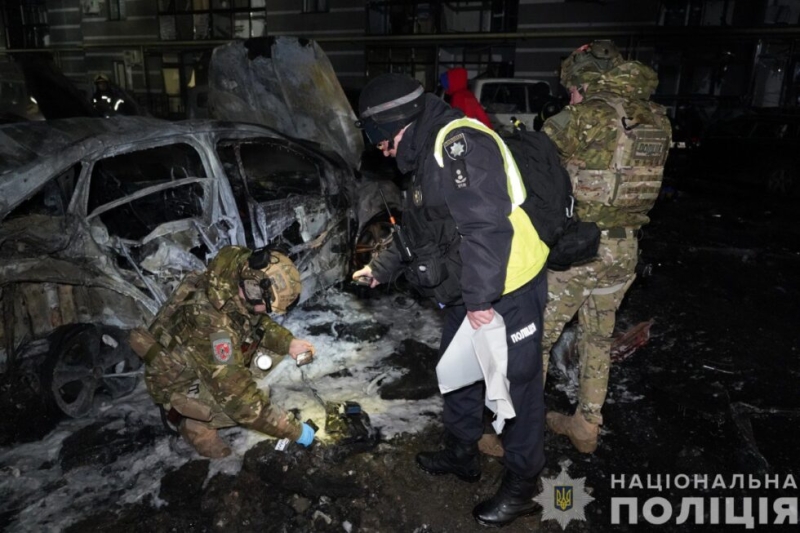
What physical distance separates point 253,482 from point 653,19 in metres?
16.1

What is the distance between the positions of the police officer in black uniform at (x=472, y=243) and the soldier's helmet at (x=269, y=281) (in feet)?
1.16

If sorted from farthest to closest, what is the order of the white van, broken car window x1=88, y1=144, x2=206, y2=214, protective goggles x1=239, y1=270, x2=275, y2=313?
the white van, broken car window x1=88, y1=144, x2=206, y2=214, protective goggles x1=239, y1=270, x2=275, y2=313

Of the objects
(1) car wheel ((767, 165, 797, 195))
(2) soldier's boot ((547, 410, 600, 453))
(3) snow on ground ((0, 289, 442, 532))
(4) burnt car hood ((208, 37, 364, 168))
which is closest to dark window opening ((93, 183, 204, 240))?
(3) snow on ground ((0, 289, 442, 532))

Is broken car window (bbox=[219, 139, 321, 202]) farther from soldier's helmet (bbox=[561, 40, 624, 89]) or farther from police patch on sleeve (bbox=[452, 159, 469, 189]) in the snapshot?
police patch on sleeve (bbox=[452, 159, 469, 189])

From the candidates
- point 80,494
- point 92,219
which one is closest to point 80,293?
point 92,219

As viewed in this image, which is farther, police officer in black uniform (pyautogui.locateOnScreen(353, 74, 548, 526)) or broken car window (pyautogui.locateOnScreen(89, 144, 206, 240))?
broken car window (pyautogui.locateOnScreen(89, 144, 206, 240))

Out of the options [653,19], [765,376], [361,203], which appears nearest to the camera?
[765,376]

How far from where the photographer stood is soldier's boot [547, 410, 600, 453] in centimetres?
301

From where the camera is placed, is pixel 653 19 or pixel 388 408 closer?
pixel 388 408

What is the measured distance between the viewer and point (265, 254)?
8.25ft

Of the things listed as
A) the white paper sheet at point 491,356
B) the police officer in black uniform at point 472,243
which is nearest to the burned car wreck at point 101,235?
the police officer in black uniform at point 472,243

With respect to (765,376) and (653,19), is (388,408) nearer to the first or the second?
(765,376)

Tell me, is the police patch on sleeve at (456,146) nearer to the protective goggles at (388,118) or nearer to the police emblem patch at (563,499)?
the protective goggles at (388,118)

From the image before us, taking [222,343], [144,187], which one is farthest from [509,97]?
[222,343]
